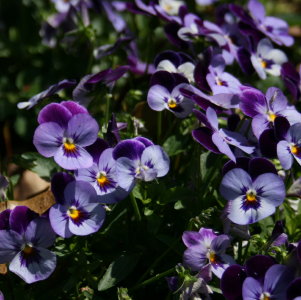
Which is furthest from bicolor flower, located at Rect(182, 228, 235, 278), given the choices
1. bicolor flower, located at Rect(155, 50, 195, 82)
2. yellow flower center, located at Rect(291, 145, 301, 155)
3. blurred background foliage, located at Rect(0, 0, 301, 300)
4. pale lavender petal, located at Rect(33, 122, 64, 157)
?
bicolor flower, located at Rect(155, 50, 195, 82)

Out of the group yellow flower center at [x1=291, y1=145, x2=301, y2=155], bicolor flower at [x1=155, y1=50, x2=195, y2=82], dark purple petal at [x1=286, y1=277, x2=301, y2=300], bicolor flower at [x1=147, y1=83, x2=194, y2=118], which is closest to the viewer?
dark purple petal at [x1=286, y1=277, x2=301, y2=300]

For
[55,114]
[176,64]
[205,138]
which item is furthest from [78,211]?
[176,64]

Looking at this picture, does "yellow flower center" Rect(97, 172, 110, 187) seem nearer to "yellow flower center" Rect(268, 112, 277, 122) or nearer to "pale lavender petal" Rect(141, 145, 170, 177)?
"pale lavender petal" Rect(141, 145, 170, 177)

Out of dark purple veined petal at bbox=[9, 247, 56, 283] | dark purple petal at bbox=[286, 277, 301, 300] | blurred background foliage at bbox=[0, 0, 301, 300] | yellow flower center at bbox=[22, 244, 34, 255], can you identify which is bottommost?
blurred background foliage at bbox=[0, 0, 301, 300]

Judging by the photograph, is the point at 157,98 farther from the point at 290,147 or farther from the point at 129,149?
the point at 290,147

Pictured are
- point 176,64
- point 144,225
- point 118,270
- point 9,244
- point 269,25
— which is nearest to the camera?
point 9,244
